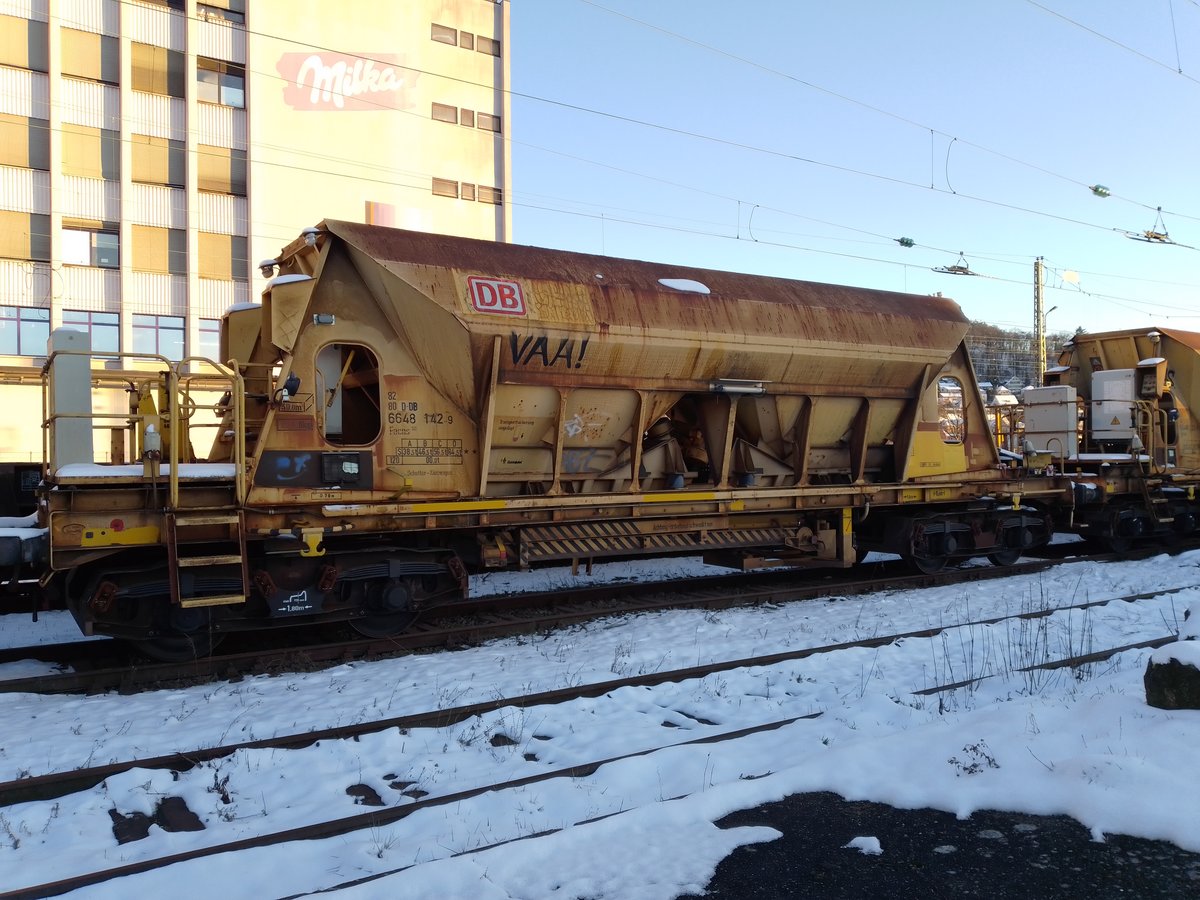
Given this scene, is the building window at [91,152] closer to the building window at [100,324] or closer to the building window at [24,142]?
the building window at [24,142]

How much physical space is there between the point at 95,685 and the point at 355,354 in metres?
3.85

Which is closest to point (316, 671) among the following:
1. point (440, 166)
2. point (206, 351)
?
point (206, 351)

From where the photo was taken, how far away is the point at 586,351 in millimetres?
9094

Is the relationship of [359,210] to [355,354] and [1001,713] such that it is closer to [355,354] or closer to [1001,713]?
[355,354]

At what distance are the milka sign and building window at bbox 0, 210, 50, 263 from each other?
9.86 meters

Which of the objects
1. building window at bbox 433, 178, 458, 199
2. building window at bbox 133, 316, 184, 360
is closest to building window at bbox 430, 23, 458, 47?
building window at bbox 433, 178, 458, 199

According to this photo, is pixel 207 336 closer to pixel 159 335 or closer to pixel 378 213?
pixel 159 335

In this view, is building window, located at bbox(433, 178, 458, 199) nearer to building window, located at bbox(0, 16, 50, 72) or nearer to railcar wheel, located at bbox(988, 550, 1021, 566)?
building window, located at bbox(0, 16, 50, 72)

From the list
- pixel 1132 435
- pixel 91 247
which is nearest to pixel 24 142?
pixel 91 247

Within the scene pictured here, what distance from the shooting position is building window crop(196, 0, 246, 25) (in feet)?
105

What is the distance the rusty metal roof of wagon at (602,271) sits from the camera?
27.3 ft

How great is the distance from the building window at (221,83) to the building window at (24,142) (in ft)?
17.6

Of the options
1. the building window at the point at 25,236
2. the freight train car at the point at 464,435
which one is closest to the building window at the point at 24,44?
the building window at the point at 25,236

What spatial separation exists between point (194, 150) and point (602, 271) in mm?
28031
